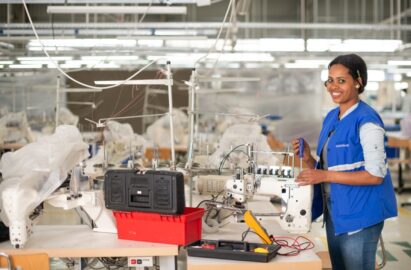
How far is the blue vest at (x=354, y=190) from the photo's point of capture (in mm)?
2283

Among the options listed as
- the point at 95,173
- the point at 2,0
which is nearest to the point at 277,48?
the point at 2,0

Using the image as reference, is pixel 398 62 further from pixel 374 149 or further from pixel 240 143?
pixel 374 149

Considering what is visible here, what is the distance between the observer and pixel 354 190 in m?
2.30

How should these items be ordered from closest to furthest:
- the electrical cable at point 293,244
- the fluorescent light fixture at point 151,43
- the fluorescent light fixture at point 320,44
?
the electrical cable at point 293,244 < the fluorescent light fixture at point 151,43 < the fluorescent light fixture at point 320,44

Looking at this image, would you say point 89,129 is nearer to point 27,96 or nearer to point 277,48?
point 27,96

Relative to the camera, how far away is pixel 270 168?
2.67 metres

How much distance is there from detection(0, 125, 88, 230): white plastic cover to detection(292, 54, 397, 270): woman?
107 cm

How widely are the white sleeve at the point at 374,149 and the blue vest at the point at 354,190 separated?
3cm

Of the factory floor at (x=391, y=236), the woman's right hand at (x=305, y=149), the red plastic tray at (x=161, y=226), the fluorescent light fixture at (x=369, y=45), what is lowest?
the factory floor at (x=391, y=236)

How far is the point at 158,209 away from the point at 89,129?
164 cm

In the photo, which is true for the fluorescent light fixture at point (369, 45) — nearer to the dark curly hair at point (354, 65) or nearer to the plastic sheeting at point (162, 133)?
the plastic sheeting at point (162, 133)

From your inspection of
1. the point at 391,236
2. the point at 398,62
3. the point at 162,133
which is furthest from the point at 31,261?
the point at 398,62

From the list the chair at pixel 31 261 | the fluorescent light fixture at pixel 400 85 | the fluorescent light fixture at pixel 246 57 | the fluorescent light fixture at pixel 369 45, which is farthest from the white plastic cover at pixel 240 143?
the fluorescent light fixture at pixel 400 85

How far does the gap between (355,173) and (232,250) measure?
59cm
